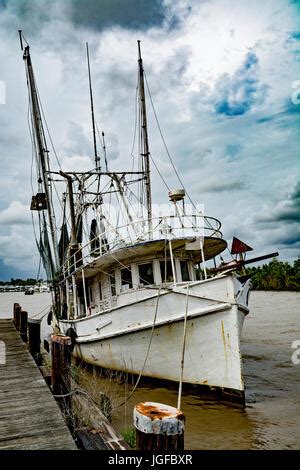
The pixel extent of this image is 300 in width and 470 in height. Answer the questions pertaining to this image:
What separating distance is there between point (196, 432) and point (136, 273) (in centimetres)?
465

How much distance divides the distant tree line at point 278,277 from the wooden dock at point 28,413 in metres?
44.4

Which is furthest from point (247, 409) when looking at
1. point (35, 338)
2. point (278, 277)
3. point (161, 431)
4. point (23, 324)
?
point (278, 277)

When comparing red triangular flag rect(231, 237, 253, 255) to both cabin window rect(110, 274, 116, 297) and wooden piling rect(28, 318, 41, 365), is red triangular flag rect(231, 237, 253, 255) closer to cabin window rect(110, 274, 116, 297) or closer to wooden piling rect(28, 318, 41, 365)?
cabin window rect(110, 274, 116, 297)

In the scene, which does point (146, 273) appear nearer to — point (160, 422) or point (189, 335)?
point (189, 335)

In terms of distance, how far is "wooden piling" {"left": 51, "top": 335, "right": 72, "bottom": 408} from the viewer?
569 cm

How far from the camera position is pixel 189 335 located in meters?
7.87

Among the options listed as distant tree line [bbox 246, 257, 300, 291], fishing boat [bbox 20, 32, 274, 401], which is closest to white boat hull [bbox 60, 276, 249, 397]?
fishing boat [bbox 20, 32, 274, 401]

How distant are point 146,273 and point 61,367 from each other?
15.3 ft

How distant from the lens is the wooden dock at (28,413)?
3857 mm

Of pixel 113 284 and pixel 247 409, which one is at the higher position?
pixel 113 284

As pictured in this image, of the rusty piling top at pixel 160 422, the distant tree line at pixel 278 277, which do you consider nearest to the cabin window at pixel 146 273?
the rusty piling top at pixel 160 422

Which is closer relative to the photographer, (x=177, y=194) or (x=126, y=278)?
(x=177, y=194)

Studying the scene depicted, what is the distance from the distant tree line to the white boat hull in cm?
4177
